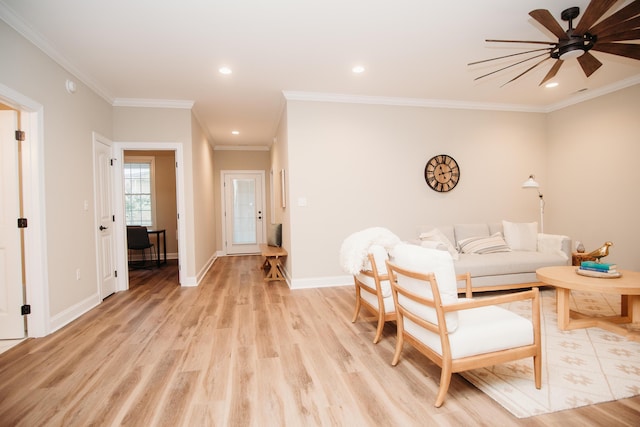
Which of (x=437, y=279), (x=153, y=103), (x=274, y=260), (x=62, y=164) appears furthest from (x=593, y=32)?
(x=153, y=103)

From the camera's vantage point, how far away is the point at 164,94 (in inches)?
169

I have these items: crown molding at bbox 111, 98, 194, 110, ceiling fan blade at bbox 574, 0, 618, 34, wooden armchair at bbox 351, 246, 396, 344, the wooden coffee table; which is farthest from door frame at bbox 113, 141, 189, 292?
ceiling fan blade at bbox 574, 0, 618, 34

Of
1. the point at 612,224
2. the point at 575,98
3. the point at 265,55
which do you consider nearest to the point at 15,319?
the point at 265,55

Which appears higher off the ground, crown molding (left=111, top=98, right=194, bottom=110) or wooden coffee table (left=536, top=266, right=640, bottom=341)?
crown molding (left=111, top=98, right=194, bottom=110)

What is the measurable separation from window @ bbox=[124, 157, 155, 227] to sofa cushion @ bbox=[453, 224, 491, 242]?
650 centimetres

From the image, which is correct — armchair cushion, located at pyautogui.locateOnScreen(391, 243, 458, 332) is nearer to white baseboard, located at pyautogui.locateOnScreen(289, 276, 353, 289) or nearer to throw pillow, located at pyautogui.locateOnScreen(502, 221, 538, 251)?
white baseboard, located at pyautogui.locateOnScreen(289, 276, 353, 289)

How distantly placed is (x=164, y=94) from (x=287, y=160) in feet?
6.38

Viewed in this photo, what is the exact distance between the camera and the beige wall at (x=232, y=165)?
7.83 m

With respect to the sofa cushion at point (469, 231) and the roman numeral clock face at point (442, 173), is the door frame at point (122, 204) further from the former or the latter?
the sofa cushion at point (469, 231)

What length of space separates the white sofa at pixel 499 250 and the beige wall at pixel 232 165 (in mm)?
5028

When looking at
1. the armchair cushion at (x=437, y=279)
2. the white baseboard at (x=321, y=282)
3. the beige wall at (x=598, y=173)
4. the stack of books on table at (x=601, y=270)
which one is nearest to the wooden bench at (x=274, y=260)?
the white baseboard at (x=321, y=282)

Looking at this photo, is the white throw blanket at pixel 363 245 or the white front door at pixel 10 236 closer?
the white throw blanket at pixel 363 245

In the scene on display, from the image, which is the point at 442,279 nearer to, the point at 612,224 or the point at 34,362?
the point at 34,362

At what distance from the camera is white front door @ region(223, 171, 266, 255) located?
790 cm
